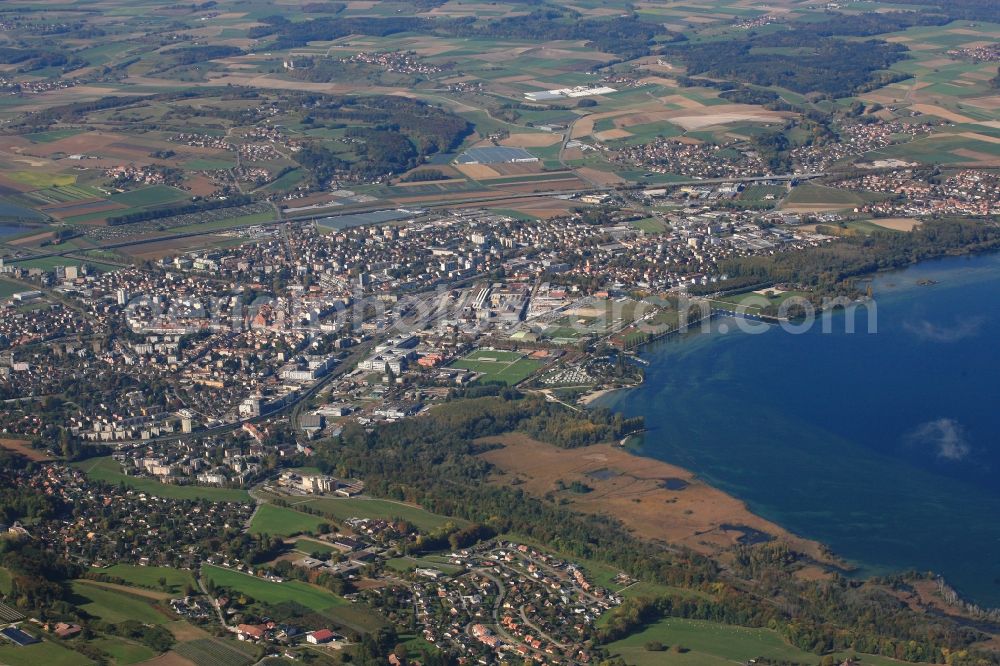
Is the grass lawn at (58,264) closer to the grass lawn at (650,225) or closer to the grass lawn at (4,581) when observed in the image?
the grass lawn at (650,225)

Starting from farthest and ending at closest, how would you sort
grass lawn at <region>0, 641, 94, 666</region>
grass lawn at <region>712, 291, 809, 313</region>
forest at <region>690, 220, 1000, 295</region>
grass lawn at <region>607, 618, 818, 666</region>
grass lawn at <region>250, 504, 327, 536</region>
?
forest at <region>690, 220, 1000, 295</region>
grass lawn at <region>712, 291, 809, 313</region>
grass lawn at <region>250, 504, 327, 536</region>
grass lawn at <region>607, 618, 818, 666</region>
grass lawn at <region>0, 641, 94, 666</region>

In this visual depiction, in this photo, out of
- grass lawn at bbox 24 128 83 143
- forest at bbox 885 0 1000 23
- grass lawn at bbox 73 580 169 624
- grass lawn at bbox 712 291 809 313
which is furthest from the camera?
forest at bbox 885 0 1000 23

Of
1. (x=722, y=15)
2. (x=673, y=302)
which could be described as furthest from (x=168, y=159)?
(x=722, y=15)

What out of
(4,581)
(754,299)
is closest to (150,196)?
(754,299)

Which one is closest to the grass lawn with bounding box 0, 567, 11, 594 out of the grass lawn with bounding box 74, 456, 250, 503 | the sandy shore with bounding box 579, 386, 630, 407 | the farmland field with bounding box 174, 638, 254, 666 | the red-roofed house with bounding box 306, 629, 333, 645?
the farmland field with bounding box 174, 638, 254, 666

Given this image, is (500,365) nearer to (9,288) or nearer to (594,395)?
(594,395)

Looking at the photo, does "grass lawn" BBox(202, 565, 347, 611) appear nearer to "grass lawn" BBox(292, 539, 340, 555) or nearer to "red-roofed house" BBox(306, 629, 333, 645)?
"red-roofed house" BBox(306, 629, 333, 645)
